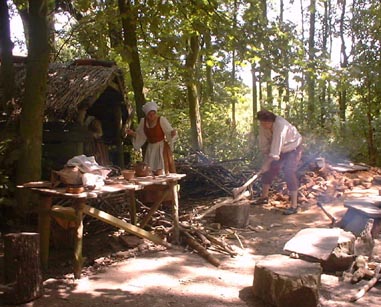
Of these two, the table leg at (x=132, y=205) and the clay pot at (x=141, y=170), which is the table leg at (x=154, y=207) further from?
the clay pot at (x=141, y=170)

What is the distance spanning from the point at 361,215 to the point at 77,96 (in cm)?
464

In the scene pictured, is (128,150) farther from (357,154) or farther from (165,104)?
(357,154)

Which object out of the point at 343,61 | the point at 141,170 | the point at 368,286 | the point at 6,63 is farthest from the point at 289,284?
the point at 343,61

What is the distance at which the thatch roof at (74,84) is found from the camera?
6.55 meters

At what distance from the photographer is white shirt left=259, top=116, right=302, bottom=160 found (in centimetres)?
694

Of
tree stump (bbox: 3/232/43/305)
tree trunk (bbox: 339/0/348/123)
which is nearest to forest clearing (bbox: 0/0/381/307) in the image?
tree stump (bbox: 3/232/43/305)

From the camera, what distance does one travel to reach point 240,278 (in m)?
4.53

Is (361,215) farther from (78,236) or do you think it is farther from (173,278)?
(78,236)

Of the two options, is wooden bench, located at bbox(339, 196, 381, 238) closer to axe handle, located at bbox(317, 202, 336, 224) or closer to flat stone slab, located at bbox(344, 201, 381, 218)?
flat stone slab, located at bbox(344, 201, 381, 218)

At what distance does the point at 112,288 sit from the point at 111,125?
525 centimetres

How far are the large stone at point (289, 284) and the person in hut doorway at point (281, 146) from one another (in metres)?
3.26

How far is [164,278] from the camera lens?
439 centimetres

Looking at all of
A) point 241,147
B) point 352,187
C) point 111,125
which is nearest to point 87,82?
point 111,125

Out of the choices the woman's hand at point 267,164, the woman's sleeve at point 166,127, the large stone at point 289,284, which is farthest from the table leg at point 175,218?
the woman's hand at point 267,164
